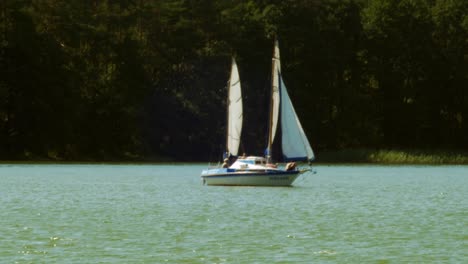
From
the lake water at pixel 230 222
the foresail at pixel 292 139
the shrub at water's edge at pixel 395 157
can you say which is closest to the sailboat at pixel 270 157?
the foresail at pixel 292 139

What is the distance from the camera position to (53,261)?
33.2 meters

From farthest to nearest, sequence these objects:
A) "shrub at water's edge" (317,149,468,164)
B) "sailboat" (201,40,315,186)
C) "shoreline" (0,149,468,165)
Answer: "shrub at water's edge" (317,149,468,164) < "shoreline" (0,149,468,165) < "sailboat" (201,40,315,186)

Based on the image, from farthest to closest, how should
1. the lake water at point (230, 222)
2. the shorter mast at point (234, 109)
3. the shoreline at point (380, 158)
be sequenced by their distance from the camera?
the shoreline at point (380, 158) < the shorter mast at point (234, 109) < the lake water at point (230, 222)

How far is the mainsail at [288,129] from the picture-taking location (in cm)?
7519

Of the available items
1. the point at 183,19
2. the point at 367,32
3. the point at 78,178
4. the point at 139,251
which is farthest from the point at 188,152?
the point at 139,251

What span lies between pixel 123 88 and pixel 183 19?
1175 centimetres

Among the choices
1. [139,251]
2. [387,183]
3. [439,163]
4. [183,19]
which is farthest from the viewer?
[183,19]

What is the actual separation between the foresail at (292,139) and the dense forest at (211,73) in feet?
167

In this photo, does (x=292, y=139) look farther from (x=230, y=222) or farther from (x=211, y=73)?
(x=211, y=73)

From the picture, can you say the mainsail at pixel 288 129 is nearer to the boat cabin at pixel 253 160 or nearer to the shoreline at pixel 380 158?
the boat cabin at pixel 253 160

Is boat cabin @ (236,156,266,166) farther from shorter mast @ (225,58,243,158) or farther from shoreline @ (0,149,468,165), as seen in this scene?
shoreline @ (0,149,468,165)

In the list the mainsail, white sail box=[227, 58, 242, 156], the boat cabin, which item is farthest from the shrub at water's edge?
the boat cabin

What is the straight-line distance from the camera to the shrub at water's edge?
129125 mm

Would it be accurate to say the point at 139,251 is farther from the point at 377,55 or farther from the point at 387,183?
the point at 377,55
